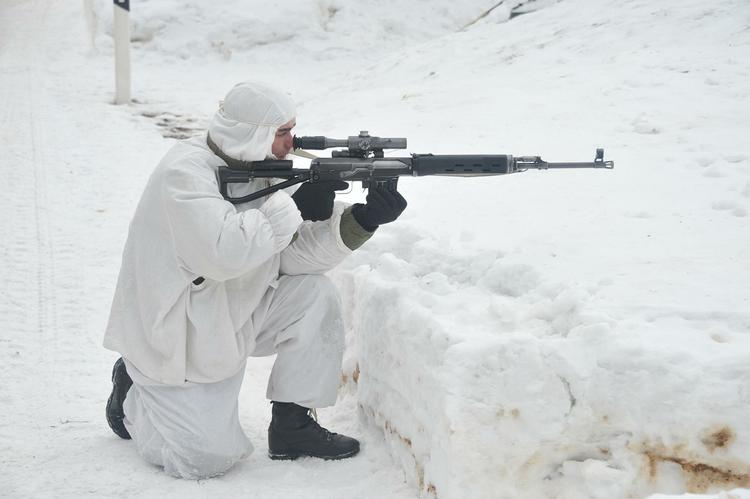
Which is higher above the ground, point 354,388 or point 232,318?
point 232,318

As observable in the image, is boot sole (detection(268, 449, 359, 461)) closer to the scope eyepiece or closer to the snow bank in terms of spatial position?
the snow bank

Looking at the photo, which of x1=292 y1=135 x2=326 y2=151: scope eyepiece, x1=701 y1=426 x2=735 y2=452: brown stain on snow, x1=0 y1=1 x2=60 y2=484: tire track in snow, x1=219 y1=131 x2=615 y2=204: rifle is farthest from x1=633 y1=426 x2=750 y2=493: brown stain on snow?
x1=0 y1=1 x2=60 y2=484: tire track in snow

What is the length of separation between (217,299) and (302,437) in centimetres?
62

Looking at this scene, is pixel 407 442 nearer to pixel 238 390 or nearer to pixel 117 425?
pixel 238 390

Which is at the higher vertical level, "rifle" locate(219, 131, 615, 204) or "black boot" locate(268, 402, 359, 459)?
"rifle" locate(219, 131, 615, 204)

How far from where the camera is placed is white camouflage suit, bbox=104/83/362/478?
312cm

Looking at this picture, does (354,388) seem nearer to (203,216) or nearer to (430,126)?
(203,216)

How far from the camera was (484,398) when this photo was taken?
2.86 metres

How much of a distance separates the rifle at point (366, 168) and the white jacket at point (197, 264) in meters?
0.06

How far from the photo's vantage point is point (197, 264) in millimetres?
3111

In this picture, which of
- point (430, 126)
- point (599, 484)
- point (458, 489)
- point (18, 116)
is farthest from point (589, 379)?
point (18, 116)

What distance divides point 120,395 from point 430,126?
3.81 meters

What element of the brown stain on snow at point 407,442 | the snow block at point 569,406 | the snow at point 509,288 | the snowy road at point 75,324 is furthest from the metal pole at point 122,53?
the snow block at point 569,406

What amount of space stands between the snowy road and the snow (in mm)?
16
